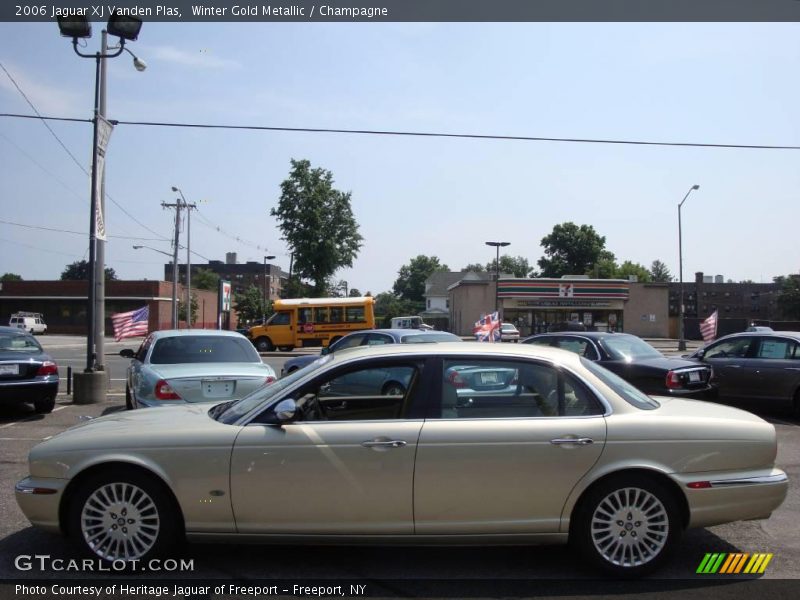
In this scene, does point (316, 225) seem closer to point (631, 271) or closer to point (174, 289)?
point (174, 289)

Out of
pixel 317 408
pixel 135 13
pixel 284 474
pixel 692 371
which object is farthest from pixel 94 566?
pixel 135 13

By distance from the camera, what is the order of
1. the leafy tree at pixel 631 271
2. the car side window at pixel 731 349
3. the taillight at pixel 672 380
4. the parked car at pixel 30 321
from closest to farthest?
the taillight at pixel 672 380 → the car side window at pixel 731 349 → the parked car at pixel 30 321 → the leafy tree at pixel 631 271

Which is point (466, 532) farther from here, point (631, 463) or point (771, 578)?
point (771, 578)

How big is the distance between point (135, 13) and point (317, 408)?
1110 cm

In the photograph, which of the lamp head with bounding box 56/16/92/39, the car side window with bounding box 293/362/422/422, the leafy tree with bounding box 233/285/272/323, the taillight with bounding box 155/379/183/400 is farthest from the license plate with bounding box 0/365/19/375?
the leafy tree with bounding box 233/285/272/323

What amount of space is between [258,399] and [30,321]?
2226 inches

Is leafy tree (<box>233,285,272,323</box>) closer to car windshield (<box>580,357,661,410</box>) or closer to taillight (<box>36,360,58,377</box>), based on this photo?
taillight (<box>36,360,58,377</box>)

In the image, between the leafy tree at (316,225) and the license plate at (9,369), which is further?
the leafy tree at (316,225)

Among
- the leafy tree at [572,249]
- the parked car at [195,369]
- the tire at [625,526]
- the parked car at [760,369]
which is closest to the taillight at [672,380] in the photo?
the parked car at [760,369]

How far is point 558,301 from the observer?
5322cm

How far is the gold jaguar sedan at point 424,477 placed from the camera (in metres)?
4.34

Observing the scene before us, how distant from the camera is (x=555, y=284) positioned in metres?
53.2

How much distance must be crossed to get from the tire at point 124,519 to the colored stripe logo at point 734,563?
3609 mm
